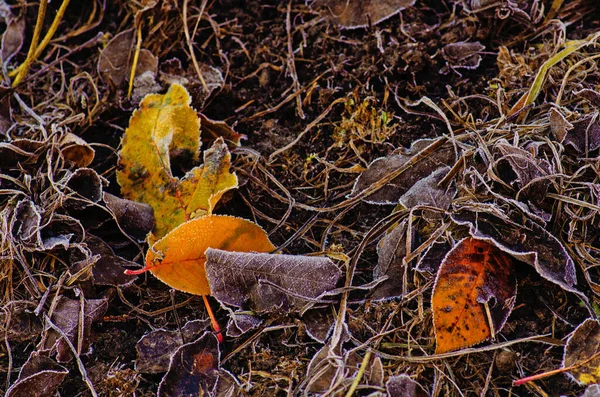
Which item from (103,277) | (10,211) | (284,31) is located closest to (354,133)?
(284,31)

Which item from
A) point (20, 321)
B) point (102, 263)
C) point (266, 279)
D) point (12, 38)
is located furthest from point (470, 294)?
point (12, 38)

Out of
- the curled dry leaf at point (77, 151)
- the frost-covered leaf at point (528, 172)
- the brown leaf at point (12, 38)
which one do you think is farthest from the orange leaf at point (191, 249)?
the brown leaf at point (12, 38)

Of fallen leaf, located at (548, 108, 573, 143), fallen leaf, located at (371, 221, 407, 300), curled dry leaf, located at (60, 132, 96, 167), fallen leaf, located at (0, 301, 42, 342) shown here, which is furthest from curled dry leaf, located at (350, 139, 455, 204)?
fallen leaf, located at (0, 301, 42, 342)

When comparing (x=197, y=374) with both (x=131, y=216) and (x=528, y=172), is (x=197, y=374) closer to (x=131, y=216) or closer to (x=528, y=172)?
(x=131, y=216)

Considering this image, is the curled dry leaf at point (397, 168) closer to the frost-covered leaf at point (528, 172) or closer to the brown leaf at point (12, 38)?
the frost-covered leaf at point (528, 172)

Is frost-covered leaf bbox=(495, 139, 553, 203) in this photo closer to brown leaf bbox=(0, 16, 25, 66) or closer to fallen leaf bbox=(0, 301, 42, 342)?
fallen leaf bbox=(0, 301, 42, 342)

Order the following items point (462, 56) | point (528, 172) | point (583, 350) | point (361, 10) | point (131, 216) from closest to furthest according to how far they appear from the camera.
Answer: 1. point (583, 350)
2. point (528, 172)
3. point (131, 216)
4. point (462, 56)
5. point (361, 10)
